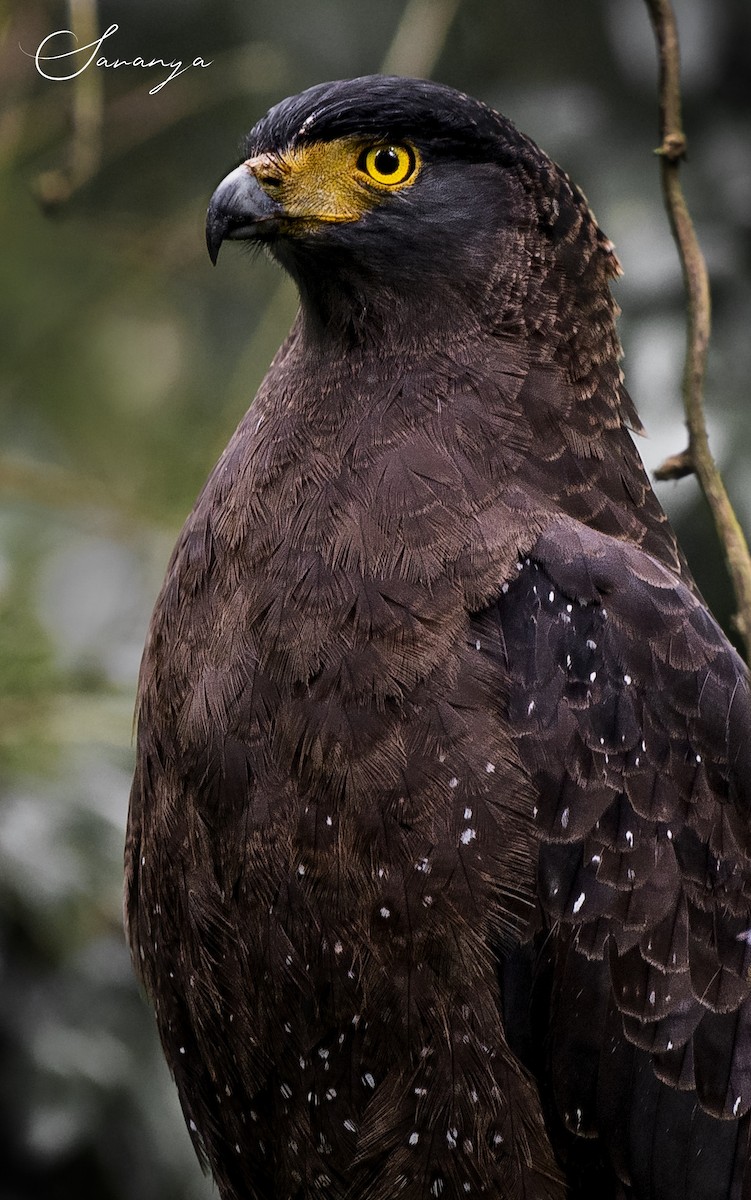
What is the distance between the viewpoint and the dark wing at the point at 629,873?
2.67m

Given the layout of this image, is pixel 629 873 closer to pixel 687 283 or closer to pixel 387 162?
pixel 687 283

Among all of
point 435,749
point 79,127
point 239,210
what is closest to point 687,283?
point 239,210

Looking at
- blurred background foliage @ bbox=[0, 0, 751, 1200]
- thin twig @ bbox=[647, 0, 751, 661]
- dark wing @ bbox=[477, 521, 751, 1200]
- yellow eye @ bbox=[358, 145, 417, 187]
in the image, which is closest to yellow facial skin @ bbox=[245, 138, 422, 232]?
yellow eye @ bbox=[358, 145, 417, 187]

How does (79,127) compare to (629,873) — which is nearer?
(629,873)

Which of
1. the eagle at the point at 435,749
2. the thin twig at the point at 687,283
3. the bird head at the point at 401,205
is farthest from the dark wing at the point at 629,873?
the bird head at the point at 401,205

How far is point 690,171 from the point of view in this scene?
4.21m

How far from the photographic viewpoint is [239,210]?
2.74 meters

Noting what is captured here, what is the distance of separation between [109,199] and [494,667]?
3.98 meters

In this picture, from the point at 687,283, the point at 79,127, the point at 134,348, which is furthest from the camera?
the point at 134,348

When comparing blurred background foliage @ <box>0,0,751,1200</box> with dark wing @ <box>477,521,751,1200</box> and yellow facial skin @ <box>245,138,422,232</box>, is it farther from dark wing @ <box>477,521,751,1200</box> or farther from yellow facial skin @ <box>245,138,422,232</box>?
yellow facial skin @ <box>245,138,422,232</box>

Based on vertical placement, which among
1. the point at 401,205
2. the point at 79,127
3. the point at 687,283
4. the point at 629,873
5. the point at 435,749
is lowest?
the point at 629,873

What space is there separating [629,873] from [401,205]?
1.21m

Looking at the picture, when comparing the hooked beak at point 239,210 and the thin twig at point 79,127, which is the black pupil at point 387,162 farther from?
the thin twig at point 79,127

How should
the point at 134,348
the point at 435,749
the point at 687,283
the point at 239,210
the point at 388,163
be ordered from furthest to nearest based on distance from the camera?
the point at 134,348 < the point at 687,283 < the point at 388,163 < the point at 239,210 < the point at 435,749
